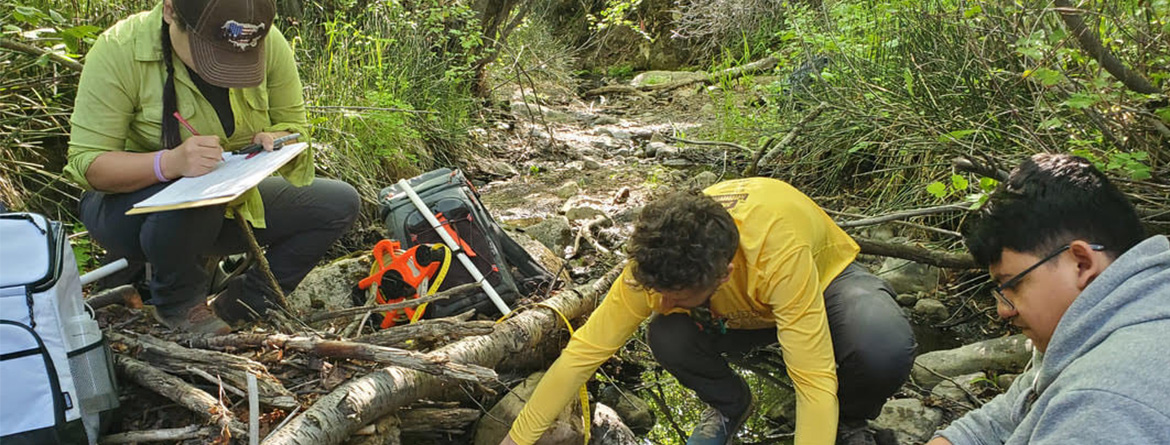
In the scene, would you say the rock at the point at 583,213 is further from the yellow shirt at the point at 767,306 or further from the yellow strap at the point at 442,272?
the yellow shirt at the point at 767,306

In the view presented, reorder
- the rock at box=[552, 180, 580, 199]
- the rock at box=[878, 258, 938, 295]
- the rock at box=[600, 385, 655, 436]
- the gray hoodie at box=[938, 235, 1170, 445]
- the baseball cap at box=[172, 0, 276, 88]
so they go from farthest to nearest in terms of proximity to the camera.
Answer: the rock at box=[552, 180, 580, 199] → the rock at box=[878, 258, 938, 295] → the rock at box=[600, 385, 655, 436] → the baseball cap at box=[172, 0, 276, 88] → the gray hoodie at box=[938, 235, 1170, 445]

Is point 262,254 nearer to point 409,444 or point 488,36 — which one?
point 409,444

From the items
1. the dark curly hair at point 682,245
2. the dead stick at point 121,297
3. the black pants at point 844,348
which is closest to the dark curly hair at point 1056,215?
the dark curly hair at point 682,245

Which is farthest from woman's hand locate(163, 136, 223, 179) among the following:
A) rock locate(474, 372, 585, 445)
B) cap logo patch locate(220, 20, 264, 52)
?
rock locate(474, 372, 585, 445)

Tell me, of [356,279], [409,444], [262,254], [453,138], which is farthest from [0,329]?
[453,138]

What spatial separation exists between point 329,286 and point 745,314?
1.75 metres

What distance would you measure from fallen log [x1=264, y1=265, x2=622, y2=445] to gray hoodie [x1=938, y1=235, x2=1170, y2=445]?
1532 mm

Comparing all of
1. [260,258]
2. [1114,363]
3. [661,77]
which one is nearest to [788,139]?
[260,258]

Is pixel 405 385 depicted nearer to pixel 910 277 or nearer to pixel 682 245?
pixel 682 245

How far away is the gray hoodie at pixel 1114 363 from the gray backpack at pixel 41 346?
1909mm

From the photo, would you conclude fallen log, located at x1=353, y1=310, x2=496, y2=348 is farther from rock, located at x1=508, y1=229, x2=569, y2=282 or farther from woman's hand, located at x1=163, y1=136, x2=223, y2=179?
rock, located at x1=508, y1=229, x2=569, y2=282

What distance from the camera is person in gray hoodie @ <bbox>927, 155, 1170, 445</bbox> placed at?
1120mm

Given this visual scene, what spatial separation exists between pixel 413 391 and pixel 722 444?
0.96 m

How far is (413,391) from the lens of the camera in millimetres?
2412
